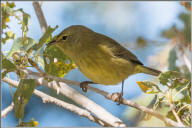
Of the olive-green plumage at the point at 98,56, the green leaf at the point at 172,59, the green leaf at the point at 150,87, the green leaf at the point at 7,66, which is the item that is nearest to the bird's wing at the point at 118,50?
the olive-green plumage at the point at 98,56

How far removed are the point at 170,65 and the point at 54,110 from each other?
2.72 ft

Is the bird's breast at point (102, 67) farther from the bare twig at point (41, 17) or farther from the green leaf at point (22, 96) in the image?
the green leaf at point (22, 96)

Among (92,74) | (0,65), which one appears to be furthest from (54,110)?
(0,65)

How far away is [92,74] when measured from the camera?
5.05 ft

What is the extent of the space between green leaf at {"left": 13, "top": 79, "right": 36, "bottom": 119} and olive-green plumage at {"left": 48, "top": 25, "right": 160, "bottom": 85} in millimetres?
529

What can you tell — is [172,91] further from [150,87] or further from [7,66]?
[7,66]

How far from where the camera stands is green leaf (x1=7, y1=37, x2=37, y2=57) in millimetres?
1171

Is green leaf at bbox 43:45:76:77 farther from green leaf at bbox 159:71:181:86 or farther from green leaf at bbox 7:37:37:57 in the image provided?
green leaf at bbox 159:71:181:86

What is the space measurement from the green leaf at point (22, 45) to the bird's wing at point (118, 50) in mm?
724

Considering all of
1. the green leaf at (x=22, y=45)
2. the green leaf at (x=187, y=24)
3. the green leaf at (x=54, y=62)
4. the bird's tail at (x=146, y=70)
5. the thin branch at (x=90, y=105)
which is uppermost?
the green leaf at (x=187, y=24)

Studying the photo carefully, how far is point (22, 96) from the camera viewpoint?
104 cm

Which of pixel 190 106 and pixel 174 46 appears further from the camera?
pixel 174 46

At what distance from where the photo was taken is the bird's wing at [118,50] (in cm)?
182

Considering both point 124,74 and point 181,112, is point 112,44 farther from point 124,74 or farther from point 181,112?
point 181,112
